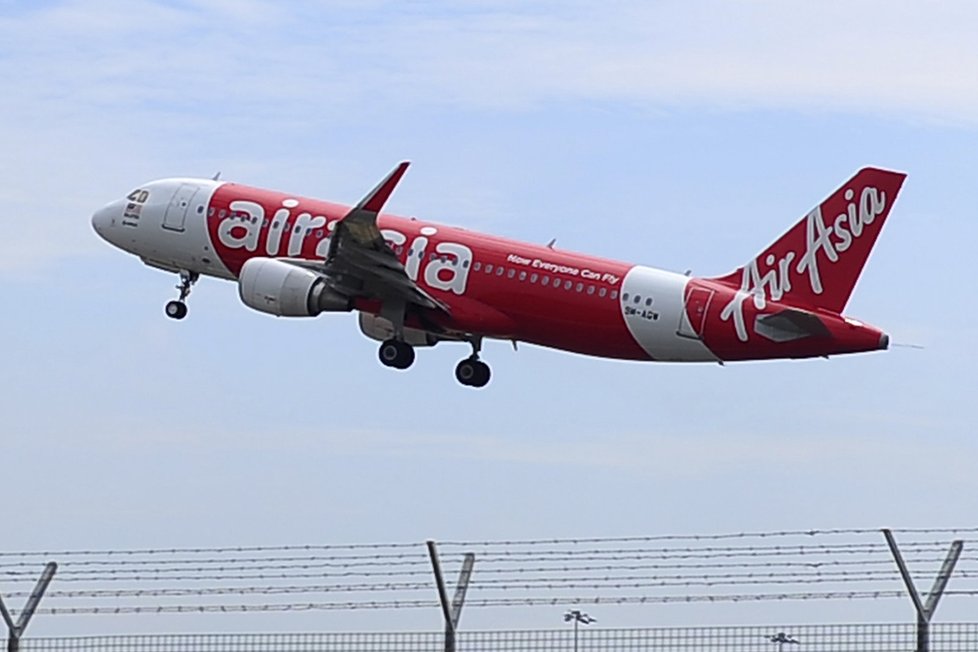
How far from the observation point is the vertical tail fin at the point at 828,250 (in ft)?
184

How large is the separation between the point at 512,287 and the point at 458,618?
37.2 m

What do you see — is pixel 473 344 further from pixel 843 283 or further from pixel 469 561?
pixel 469 561

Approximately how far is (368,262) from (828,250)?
1312 cm

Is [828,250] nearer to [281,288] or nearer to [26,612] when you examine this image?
[281,288]

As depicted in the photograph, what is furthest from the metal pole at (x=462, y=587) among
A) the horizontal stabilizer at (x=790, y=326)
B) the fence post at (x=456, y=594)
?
the horizontal stabilizer at (x=790, y=326)

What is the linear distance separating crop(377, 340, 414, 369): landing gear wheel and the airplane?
5 cm

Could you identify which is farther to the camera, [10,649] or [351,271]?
[351,271]

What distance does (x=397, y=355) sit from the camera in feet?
203

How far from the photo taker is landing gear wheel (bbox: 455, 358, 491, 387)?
206ft

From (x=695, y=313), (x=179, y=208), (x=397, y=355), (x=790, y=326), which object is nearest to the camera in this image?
(x=790, y=326)

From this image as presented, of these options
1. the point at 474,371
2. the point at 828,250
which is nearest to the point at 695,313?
the point at 828,250

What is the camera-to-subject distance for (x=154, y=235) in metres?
64.2

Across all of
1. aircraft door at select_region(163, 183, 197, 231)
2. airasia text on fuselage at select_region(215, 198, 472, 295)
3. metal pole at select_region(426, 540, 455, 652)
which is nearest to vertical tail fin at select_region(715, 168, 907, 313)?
airasia text on fuselage at select_region(215, 198, 472, 295)

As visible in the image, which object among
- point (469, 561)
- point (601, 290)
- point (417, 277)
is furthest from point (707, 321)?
point (469, 561)
